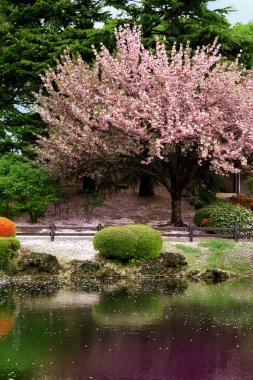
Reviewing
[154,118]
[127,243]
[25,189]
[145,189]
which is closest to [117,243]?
[127,243]

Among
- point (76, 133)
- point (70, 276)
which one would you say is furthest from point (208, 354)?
point (76, 133)

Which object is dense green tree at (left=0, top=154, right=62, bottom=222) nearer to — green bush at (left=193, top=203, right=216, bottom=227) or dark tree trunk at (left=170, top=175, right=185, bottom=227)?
dark tree trunk at (left=170, top=175, right=185, bottom=227)

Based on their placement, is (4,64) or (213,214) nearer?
(213,214)

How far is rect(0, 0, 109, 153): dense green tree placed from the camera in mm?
39781

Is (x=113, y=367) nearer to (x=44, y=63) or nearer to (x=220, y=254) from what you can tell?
(x=220, y=254)

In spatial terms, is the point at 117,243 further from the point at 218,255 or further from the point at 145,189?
the point at 145,189

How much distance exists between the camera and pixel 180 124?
31516 millimetres

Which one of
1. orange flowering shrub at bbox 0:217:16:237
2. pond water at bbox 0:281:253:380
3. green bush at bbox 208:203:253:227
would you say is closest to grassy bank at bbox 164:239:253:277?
green bush at bbox 208:203:253:227

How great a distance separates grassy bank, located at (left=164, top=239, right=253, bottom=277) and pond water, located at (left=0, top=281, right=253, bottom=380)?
3.45 metres

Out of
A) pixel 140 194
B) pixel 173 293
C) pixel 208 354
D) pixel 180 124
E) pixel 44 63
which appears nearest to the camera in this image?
pixel 208 354

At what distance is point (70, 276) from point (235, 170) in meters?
11.4

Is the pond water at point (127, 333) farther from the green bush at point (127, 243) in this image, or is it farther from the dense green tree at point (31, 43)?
the dense green tree at point (31, 43)

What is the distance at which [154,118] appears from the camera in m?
31.9

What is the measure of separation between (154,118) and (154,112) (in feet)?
2.05
